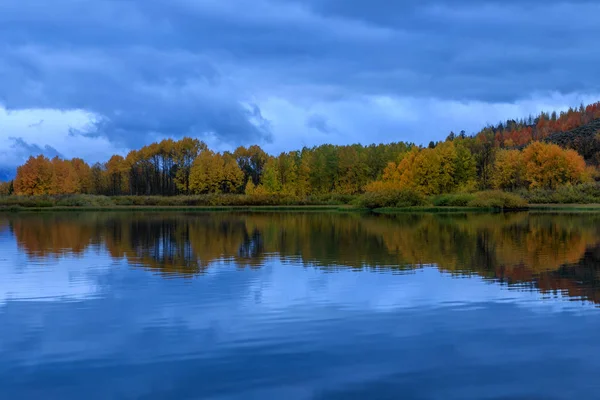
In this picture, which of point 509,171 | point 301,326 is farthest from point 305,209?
point 301,326

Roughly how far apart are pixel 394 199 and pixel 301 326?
196 feet

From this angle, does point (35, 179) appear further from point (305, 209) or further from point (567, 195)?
point (567, 195)

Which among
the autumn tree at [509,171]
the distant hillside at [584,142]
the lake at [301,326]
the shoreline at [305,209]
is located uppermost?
the distant hillside at [584,142]

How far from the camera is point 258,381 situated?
28.2 ft

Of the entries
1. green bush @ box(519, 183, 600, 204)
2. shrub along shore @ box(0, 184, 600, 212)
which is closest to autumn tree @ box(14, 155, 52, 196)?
shrub along shore @ box(0, 184, 600, 212)

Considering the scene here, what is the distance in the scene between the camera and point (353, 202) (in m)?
76.0

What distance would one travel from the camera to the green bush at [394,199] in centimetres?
6969

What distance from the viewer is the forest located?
262ft

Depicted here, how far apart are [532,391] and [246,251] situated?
1694 cm

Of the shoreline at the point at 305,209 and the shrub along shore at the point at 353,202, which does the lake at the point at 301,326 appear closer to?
the shoreline at the point at 305,209

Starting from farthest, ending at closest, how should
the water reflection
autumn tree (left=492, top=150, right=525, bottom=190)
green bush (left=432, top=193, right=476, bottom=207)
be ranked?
autumn tree (left=492, top=150, right=525, bottom=190), green bush (left=432, top=193, right=476, bottom=207), the water reflection

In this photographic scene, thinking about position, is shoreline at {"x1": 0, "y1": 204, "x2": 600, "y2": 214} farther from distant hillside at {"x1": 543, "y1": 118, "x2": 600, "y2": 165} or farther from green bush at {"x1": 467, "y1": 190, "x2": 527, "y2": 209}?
distant hillside at {"x1": 543, "y1": 118, "x2": 600, "y2": 165}

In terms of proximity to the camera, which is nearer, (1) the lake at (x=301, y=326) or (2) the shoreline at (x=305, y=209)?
(1) the lake at (x=301, y=326)

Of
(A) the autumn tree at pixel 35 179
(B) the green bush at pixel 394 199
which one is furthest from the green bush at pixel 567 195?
(A) the autumn tree at pixel 35 179
